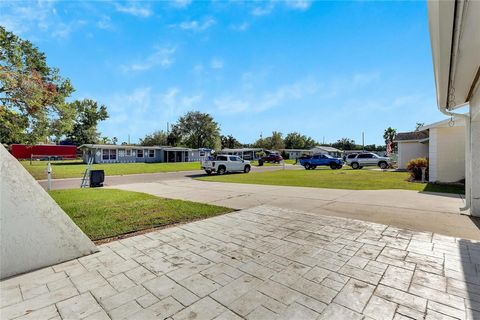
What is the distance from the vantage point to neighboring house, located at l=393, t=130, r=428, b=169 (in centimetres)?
2016

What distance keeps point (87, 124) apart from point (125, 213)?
48.9 m

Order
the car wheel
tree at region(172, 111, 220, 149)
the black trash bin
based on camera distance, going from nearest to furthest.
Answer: the black trash bin, the car wheel, tree at region(172, 111, 220, 149)

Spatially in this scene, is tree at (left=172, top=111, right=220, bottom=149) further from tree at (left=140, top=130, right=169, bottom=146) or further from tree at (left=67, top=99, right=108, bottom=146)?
tree at (left=67, top=99, right=108, bottom=146)

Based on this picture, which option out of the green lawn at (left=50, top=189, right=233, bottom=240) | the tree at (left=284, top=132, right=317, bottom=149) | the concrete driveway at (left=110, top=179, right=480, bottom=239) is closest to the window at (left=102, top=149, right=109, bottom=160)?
the green lawn at (left=50, top=189, right=233, bottom=240)

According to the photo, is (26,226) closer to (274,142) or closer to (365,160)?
(365,160)

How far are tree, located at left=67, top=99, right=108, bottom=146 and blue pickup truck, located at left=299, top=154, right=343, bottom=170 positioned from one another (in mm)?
40391

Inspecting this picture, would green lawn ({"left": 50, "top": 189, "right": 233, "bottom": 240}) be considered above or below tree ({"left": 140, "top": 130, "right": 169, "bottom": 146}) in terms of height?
below

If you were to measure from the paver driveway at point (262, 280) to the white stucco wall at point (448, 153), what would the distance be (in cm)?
1099

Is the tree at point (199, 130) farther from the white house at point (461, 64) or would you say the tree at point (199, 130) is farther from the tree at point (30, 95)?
the white house at point (461, 64)

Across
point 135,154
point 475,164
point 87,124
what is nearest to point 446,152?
point 475,164

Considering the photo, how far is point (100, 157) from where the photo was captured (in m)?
33.4

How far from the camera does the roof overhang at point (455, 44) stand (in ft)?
8.41

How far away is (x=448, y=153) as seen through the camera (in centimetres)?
1267

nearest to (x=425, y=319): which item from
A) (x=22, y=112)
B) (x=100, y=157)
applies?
(x=22, y=112)
